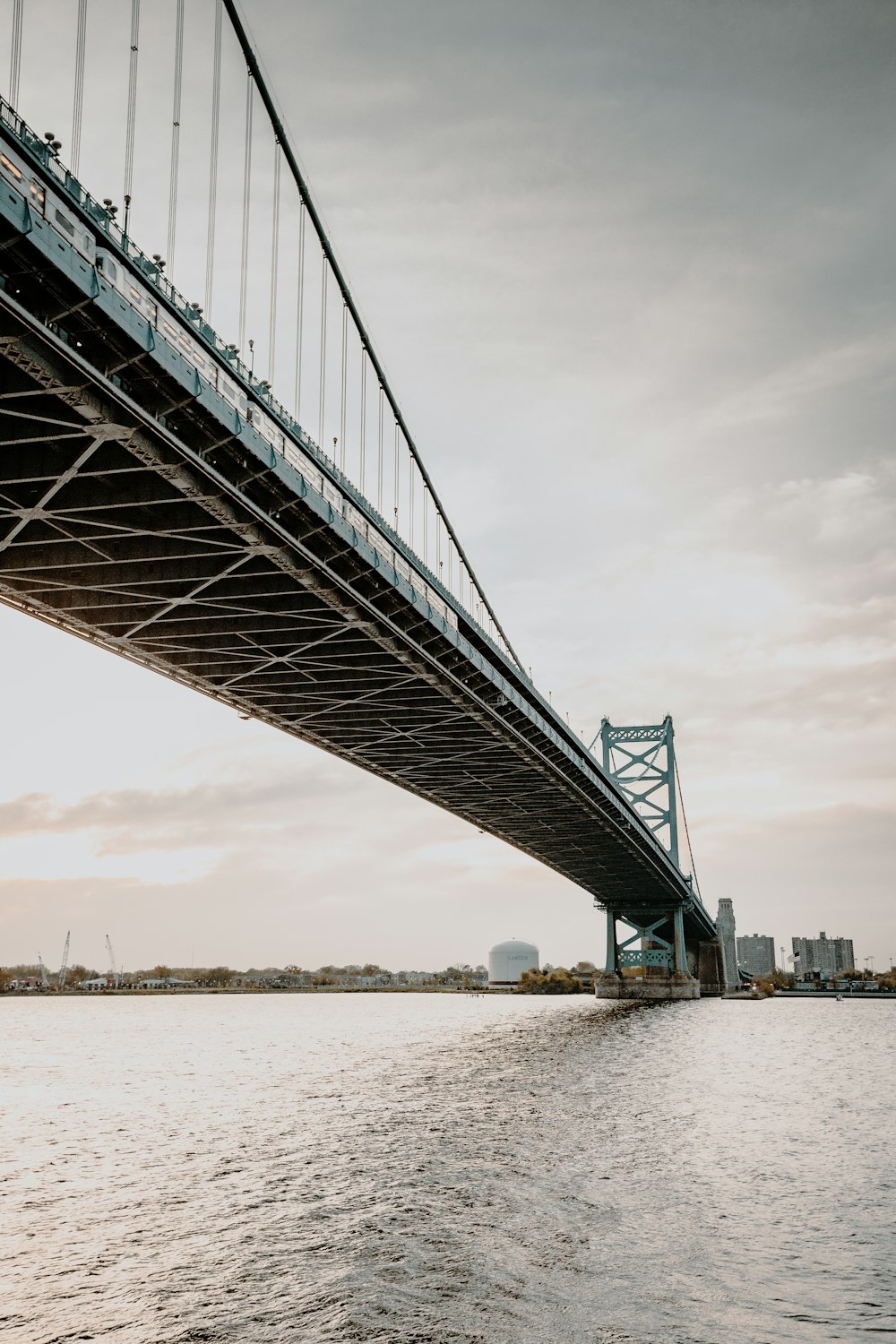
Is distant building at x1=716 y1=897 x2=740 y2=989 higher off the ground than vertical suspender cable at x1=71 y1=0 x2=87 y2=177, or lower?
lower

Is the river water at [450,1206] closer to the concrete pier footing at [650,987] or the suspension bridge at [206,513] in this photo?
the suspension bridge at [206,513]

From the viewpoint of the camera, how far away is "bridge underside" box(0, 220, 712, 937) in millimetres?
21219

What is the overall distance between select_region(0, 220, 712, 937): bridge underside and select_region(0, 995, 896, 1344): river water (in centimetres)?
1372

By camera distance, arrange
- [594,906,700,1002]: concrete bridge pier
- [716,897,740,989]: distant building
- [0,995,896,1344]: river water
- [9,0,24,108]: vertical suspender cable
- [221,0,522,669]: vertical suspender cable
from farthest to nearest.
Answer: [716,897,740,989]: distant building, [594,906,700,1002]: concrete bridge pier, [221,0,522,669]: vertical suspender cable, [9,0,24,108]: vertical suspender cable, [0,995,896,1344]: river water

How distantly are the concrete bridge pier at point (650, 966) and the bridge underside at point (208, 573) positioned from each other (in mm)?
60018

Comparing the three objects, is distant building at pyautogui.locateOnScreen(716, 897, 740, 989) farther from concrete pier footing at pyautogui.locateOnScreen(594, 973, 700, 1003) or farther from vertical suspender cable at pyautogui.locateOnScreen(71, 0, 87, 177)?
vertical suspender cable at pyautogui.locateOnScreen(71, 0, 87, 177)

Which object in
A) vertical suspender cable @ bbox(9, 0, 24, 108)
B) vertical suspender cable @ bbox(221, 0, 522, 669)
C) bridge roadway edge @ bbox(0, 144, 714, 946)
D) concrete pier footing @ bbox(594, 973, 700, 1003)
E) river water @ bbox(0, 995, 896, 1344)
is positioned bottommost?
concrete pier footing @ bbox(594, 973, 700, 1003)

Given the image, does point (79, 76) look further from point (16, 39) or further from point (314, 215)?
point (314, 215)

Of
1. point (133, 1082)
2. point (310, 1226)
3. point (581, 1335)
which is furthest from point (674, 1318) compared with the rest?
point (133, 1082)

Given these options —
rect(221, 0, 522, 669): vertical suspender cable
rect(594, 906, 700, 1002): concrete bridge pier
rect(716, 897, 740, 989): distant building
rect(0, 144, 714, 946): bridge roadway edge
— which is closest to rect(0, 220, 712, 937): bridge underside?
rect(0, 144, 714, 946): bridge roadway edge

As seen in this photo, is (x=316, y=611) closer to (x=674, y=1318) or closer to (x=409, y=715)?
(x=409, y=715)

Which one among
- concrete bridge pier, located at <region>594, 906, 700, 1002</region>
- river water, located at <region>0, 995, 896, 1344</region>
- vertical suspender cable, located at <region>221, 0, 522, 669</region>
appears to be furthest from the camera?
concrete bridge pier, located at <region>594, 906, 700, 1002</region>

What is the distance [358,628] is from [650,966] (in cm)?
9145

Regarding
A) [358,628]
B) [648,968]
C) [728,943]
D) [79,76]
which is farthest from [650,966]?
[79,76]
